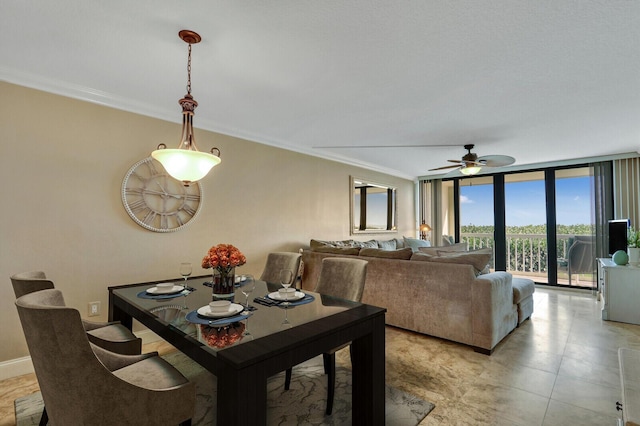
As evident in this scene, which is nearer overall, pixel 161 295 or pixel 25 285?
pixel 25 285

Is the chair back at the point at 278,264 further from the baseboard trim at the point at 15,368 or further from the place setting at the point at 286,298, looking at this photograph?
the baseboard trim at the point at 15,368

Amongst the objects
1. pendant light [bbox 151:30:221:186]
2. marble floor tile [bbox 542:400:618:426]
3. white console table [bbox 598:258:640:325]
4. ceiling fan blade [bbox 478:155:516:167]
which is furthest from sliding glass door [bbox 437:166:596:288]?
pendant light [bbox 151:30:221:186]

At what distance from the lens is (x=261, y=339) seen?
1338 mm

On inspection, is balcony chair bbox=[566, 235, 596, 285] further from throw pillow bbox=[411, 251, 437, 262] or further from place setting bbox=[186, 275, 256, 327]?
place setting bbox=[186, 275, 256, 327]

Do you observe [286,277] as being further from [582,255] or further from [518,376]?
[582,255]

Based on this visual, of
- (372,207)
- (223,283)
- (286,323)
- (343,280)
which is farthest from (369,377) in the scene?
(372,207)

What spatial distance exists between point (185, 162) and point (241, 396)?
1497 mm

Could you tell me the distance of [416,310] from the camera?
133 inches

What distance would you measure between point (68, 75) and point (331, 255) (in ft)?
10.4

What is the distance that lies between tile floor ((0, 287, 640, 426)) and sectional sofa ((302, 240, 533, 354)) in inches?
5.6

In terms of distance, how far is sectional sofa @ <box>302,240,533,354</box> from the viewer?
116 inches

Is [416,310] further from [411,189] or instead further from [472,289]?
[411,189]

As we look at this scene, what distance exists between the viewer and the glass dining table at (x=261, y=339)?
1.16m

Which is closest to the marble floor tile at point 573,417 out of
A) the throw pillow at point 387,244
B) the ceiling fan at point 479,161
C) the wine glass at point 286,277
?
the wine glass at point 286,277
